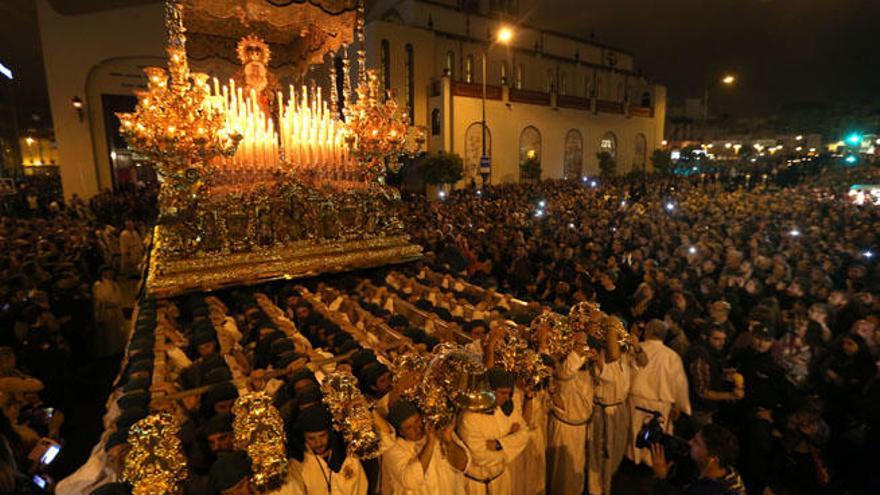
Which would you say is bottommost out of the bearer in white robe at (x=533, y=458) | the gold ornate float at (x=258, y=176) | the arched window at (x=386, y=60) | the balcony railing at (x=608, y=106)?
the bearer in white robe at (x=533, y=458)

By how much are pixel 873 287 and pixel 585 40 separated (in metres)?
50.0

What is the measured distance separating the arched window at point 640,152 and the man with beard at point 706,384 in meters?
45.4

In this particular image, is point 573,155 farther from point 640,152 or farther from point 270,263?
point 270,263

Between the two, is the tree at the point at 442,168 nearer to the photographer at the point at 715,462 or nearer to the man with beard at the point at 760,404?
the man with beard at the point at 760,404

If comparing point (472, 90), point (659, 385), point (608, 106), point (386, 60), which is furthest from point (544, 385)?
point (608, 106)

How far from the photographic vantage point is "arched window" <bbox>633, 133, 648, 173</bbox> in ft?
153

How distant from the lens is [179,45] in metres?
6.46

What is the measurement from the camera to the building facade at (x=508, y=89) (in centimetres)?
3111

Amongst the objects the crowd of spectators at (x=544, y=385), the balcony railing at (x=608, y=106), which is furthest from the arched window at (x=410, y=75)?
the crowd of spectators at (x=544, y=385)

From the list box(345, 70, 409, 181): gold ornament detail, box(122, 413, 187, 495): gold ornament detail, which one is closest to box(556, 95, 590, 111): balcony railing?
box(345, 70, 409, 181): gold ornament detail

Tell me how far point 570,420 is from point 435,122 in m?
29.5

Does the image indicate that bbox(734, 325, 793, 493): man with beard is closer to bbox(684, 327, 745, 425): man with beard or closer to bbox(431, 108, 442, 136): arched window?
bbox(684, 327, 745, 425): man with beard

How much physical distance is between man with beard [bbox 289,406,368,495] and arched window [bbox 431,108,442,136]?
29597 millimetres

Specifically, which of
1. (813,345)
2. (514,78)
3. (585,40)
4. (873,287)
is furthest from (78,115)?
(585,40)
